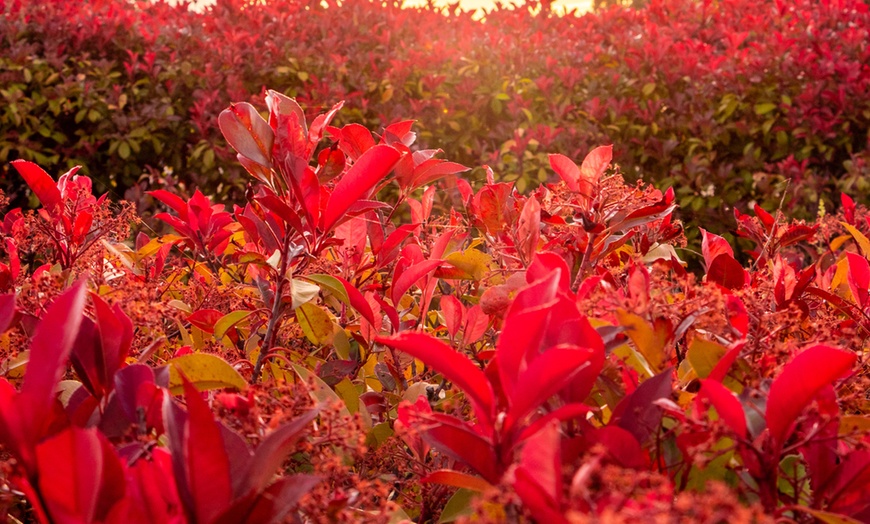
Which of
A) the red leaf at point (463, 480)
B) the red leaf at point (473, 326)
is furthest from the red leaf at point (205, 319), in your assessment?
the red leaf at point (463, 480)

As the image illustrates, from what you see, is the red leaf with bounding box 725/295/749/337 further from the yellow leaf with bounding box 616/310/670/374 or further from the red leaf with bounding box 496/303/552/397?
the red leaf with bounding box 496/303/552/397

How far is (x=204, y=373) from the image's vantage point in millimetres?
1221

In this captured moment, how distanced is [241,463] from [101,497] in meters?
0.15

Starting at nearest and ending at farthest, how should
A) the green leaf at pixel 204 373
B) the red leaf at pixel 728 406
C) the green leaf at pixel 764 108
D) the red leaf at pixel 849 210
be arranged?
the red leaf at pixel 728 406 → the green leaf at pixel 204 373 → the red leaf at pixel 849 210 → the green leaf at pixel 764 108

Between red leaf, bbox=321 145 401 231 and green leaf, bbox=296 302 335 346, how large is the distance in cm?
23

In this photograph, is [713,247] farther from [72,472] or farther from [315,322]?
[72,472]

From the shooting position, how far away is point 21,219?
230 cm

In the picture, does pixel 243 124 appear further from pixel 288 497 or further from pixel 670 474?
pixel 670 474

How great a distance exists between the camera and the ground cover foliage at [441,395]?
33.2 inches

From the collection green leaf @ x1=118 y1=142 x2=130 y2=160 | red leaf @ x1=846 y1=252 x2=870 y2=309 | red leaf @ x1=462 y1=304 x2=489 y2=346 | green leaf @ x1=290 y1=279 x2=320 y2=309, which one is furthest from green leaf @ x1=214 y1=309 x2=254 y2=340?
green leaf @ x1=118 y1=142 x2=130 y2=160

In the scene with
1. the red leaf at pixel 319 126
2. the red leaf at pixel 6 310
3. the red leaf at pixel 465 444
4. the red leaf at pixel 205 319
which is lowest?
the red leaf at pixel 205 319

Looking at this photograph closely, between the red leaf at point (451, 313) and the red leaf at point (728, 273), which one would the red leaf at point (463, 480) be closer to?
the red leaf at point (451, 313)

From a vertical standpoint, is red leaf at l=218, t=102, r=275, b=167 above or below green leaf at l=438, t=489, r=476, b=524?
above

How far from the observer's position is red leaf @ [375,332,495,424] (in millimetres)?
953
